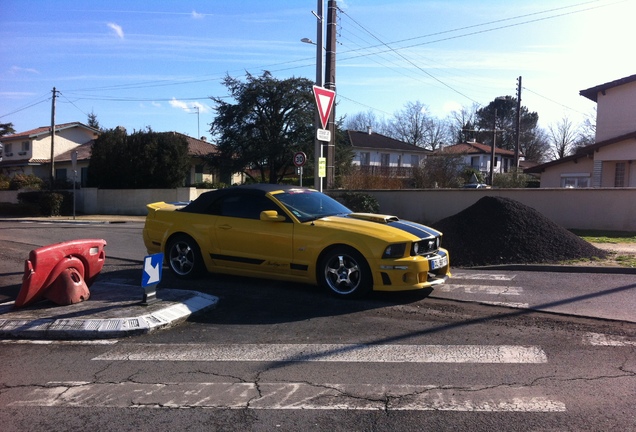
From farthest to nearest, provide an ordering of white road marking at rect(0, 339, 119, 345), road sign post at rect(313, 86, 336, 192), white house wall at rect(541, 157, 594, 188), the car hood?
white house wall at rect(541, 157, 594, 188), road sign post at rect(313, 86, 336, 192), the car hood, white road marking at rect(0, 339, 119, 345)

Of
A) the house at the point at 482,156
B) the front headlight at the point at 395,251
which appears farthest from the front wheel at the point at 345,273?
the house at the point at 482,156

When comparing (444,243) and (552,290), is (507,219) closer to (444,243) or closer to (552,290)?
(444,243)

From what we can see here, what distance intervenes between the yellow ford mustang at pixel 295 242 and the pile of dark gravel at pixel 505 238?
3.15 metres

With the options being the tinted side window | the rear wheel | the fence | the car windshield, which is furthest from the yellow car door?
the fence

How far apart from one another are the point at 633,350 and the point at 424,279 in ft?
8.45

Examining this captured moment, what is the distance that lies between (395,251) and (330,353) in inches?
83.6

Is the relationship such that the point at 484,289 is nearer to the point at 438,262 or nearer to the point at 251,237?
the point at 438,262

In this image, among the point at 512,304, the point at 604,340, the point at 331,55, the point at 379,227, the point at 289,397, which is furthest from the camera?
the point at 331,55

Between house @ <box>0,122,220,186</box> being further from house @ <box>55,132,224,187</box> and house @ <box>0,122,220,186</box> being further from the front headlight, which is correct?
the front headlight

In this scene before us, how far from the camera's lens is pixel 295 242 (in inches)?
295

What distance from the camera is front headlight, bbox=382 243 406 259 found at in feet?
22.7

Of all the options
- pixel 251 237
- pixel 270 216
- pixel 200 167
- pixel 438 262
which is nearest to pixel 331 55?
pixel 251 237

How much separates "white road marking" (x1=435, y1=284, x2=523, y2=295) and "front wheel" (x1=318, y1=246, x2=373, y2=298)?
1.59 meters

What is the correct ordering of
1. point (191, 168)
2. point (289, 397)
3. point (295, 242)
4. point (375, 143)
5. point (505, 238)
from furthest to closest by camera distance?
1. point (375, 143)
2. point (191, 168)
3. point (505, 238)
4. point (295, 242)
5. point (289, 397)
